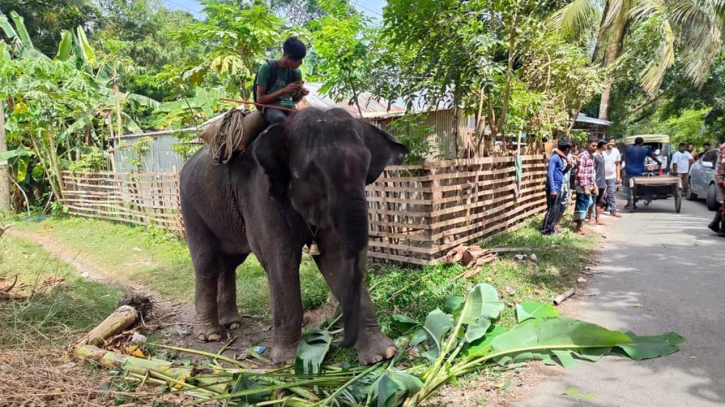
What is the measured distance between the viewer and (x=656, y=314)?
16.0ft

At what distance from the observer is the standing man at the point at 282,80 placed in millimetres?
4133

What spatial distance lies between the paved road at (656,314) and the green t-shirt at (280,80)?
3014 mm

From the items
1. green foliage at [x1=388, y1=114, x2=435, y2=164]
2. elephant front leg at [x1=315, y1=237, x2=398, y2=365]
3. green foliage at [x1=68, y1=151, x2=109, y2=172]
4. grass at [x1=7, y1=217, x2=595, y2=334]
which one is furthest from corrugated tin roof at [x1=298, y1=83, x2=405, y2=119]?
elephant front leg at [x1=315, y1=237, x2=398, y2=365]

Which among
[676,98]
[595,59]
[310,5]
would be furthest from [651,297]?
[310,5]

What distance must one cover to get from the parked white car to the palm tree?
329cm

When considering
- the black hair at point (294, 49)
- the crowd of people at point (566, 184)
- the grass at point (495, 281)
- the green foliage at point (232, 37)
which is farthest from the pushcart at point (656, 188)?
the black hair at point (294, 49)

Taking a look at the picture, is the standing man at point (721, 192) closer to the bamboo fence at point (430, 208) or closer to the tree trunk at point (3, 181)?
the bamboo fence at point (430, 208)

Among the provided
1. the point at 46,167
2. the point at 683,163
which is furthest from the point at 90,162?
the point at 683,163

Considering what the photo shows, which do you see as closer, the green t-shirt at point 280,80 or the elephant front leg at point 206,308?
the green t-shirt at point 280,80

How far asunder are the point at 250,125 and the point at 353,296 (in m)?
1.84

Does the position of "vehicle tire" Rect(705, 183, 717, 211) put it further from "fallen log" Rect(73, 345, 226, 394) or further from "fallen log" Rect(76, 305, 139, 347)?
"fallen log" Rect(76, 305, 139, 347)

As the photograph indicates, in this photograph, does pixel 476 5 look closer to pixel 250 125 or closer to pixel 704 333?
pixel 250 125

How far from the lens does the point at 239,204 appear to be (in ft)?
13.9

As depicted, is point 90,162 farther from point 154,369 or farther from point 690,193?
point 690,193
